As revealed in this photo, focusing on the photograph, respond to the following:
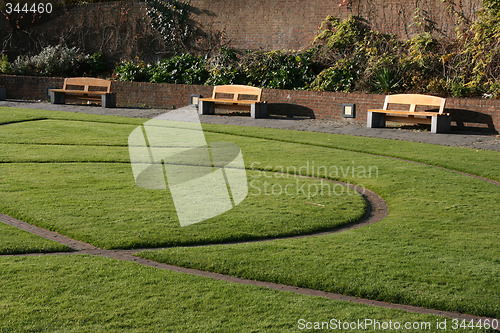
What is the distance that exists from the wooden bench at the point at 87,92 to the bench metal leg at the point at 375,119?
27.2 feet

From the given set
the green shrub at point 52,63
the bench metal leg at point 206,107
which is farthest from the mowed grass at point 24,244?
the green shrub at point 52,63

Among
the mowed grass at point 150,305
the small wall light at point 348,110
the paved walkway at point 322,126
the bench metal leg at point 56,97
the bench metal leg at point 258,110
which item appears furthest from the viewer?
the bench metal leg at point 56,97

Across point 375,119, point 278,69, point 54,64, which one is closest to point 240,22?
point 278,69

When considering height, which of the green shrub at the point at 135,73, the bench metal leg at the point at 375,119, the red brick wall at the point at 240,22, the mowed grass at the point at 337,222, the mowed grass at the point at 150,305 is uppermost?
the red brick wall at the point at 240,22

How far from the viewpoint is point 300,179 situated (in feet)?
28.3

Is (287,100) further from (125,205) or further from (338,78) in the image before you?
(125,205)

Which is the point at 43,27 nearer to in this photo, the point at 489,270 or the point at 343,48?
the point at 343,48

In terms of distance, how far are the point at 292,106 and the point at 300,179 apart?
8.53m

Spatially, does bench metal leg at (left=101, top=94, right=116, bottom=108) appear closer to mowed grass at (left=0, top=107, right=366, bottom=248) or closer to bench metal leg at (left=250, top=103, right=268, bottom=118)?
bench metal leg at (left=250, top=103, right=268, bottom=118)

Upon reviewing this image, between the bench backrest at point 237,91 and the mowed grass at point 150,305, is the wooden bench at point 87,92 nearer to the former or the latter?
the bench backrest at point 237,91

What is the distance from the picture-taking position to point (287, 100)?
17.0m

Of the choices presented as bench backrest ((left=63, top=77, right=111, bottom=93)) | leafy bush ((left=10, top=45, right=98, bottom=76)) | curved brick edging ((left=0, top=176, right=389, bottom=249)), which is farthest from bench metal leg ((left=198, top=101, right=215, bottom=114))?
curved brick edging ((left=0, top=176, right=389, bottom=249))

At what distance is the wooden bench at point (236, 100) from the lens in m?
16.7

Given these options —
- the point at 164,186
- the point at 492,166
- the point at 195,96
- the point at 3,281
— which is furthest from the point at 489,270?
the point at 195,96
